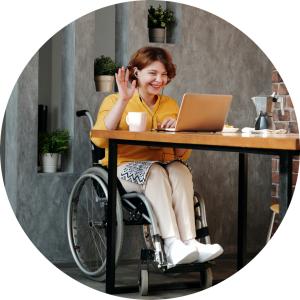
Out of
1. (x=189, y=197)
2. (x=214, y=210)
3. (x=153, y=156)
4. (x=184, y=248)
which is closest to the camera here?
(x=184, y=248)

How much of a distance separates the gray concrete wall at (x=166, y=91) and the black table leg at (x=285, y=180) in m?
1.88

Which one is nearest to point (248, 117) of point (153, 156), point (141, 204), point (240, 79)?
point (240, 79)

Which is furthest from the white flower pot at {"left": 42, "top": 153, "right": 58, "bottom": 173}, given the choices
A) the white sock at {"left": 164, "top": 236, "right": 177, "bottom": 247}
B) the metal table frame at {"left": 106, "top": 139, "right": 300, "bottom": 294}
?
the white sock at {"left": 164, "top": 236, "right": 177, "bottom": 247}

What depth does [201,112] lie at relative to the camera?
321cm

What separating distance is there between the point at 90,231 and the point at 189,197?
0.93 meters

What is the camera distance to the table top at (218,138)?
7.98ft

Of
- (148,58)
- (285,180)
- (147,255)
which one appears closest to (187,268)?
(147,255)

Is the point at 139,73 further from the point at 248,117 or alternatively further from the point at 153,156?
the point at 248,117

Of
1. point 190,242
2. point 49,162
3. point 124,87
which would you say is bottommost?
point 190,242

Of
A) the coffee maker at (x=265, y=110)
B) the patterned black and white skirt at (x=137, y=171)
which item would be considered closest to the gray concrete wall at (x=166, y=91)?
the patterned black and white skirt at (x=137, y=171)

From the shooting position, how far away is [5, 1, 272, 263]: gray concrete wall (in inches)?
159

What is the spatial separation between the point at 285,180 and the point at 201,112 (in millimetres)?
798

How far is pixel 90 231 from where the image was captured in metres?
4.24

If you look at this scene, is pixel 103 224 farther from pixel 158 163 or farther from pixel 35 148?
pixel 35 148
